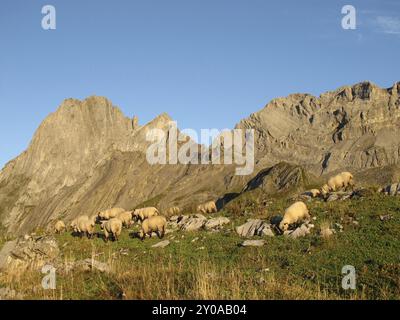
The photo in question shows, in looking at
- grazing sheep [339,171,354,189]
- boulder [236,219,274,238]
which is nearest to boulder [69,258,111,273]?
boulder [236,219,274,238]

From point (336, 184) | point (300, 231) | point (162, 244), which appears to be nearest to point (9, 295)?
point (162, 244)

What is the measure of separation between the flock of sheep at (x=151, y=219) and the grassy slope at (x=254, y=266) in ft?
3.45

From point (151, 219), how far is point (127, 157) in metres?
132

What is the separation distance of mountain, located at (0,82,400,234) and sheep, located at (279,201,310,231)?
7731cm

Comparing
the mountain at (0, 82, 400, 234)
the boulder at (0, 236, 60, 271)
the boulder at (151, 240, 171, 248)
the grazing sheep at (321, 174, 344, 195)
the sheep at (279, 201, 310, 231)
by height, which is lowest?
the boulder at (0, 236, 60, 271)

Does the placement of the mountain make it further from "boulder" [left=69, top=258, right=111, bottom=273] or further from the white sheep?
"boulder" [left=69, top=258, right=111, bottom=273]

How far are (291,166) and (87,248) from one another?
93.2ft

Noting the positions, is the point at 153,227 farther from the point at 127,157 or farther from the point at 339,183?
the point at 127,157

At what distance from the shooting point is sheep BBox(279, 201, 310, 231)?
21.2 metres

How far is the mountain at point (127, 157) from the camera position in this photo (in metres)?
131

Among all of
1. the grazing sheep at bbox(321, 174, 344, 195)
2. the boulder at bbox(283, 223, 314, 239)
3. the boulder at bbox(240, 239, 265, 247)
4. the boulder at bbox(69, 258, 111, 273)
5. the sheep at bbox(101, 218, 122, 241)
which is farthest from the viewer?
the grazing sheep at bbox(321, 174, 344, 195)

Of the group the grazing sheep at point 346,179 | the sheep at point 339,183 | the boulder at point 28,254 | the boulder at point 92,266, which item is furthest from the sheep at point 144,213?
the boulder at point 92,266

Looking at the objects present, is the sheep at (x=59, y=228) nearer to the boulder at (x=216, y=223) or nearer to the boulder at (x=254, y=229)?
the boulder at (x=216, y=223)

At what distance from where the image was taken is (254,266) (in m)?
15.8
